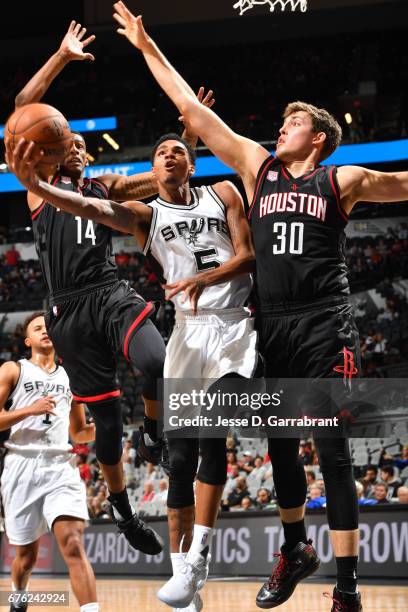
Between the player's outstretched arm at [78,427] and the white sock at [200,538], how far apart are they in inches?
91.5

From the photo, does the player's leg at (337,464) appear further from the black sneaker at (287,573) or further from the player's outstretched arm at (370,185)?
the player's outstretched arm at (370,185)

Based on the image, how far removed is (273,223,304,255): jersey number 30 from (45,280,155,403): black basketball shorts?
943 millimetres

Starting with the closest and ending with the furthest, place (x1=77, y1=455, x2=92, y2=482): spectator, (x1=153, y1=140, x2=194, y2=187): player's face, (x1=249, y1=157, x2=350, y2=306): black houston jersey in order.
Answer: (x1=249, y1=157, x2=350, y2=306): black houston jersey, (x1=153, y1=140, x2=194, y2=187): player's face, (x1=77, y1=455, x2=92, y2=482): spectator

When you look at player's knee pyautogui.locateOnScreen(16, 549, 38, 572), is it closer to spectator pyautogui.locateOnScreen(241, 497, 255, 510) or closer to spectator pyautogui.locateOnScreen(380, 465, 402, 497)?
spectator pyautogui.locateOnScreen(241, 497, 255, 510)

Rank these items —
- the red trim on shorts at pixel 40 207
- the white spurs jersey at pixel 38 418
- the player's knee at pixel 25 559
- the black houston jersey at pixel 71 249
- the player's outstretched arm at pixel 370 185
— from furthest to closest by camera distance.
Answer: the white spurs jersey at pixel 38 418 < the player's knee at pixel 25 559 < the red trim on shorts at pixel 40 207 < the black houston jersey at pixel 71 249 < the player's outstretched arm at pixel 370 185

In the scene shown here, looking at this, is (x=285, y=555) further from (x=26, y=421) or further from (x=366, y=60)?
(x=366, y=60)

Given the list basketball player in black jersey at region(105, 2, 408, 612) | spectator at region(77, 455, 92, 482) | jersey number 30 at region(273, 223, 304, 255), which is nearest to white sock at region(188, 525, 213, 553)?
basketball player in black jersey at region(105, 2, 408, 612)

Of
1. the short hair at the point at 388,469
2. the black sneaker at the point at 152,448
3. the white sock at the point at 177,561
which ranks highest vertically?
the short hair at the point at 388,469

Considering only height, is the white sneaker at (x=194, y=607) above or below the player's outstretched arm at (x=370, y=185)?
below

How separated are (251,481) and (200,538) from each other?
23.1 feet

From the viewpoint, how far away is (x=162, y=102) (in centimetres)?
1697

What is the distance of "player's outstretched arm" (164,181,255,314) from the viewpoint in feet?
14.2

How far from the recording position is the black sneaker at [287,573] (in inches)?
184

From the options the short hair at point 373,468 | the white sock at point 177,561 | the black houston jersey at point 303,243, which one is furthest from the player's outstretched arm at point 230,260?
the short hair at point 373,468
